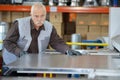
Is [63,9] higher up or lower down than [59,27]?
higher up

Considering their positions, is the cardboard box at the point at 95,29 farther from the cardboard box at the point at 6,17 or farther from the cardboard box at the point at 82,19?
the cardboard box at the point at 6,17

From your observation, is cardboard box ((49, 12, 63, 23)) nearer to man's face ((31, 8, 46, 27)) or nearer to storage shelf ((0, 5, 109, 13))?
storage shelf ((0, 5, 109, 13))

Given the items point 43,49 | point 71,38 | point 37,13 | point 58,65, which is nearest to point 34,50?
point 43,49

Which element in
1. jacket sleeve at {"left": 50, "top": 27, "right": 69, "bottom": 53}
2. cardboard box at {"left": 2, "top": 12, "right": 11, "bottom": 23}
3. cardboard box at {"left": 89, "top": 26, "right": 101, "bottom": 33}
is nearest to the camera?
jacket sleeve at {"left": 50, "top": 27, "right": 69, "bottom": 53}

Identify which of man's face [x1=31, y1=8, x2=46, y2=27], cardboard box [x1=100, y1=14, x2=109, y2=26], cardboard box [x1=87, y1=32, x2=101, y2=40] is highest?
man's face [x1=31, y1=8, x2=46, y2=27]

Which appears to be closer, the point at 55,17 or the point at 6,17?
the point at 55,17

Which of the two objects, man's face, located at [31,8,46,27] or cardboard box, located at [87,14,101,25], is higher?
man's face, located at [31,8,46,27]

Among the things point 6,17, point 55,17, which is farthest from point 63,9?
point 6,17

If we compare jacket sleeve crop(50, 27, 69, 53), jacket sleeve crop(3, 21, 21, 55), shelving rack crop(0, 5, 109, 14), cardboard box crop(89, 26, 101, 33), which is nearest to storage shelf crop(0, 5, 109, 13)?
shelving rack crop(0, 5, 109, 14)

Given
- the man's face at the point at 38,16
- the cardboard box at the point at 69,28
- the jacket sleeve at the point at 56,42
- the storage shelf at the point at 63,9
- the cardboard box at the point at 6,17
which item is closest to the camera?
the man's face at the point at 38,16

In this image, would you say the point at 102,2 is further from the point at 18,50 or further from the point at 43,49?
the point at 18,50

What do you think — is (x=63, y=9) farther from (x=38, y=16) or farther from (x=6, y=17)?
(x=38, y=16)

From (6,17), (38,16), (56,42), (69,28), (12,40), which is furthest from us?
(69,28)

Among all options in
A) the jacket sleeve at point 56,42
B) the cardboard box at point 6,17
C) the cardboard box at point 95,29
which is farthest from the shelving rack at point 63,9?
the jacket sleeve at point 56,42
